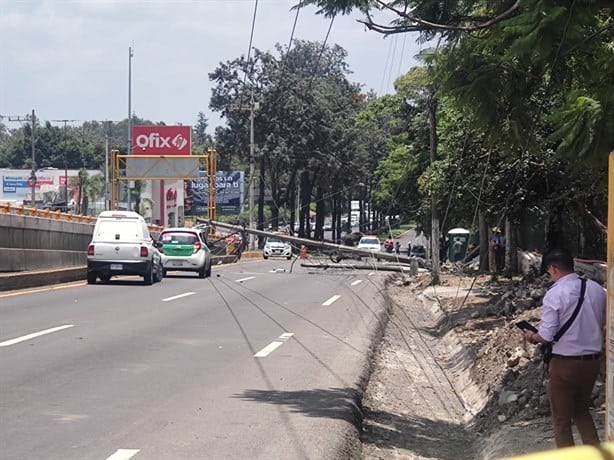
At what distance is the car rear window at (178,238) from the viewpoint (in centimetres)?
3125

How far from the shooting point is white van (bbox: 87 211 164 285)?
2583 cm

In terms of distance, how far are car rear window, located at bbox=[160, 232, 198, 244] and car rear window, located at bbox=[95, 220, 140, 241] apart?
4.75m

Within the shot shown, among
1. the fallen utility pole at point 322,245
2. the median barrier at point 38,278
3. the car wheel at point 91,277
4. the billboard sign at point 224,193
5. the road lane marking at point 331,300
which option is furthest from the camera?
the billboard sign at point 224,193

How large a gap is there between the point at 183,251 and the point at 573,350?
25073 mm

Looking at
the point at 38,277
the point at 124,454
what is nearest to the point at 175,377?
the point at 124,454

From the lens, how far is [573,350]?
22.2ft

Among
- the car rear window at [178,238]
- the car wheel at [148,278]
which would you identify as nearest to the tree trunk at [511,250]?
the car rear window at [178,238]

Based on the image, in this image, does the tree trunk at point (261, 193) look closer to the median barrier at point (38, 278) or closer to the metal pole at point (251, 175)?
the metal pole at point (251, 175)

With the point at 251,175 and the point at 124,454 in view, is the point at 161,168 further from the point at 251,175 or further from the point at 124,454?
the point at 124,454

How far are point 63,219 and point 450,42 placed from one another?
23206mm

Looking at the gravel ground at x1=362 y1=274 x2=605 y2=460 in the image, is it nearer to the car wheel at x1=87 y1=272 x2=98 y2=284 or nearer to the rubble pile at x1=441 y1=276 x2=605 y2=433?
the rubble pile at x1=441 y1=276 x2=605 y2=433

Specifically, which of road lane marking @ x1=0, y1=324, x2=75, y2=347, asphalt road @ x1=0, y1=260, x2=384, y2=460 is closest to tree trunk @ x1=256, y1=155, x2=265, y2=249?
asphalt road @ x1=0, y1=260, x2=384, y2=460

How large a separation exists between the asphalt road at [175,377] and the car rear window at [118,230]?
15.1 feet

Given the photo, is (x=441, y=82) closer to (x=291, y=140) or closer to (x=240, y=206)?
(x=291, y=140)
